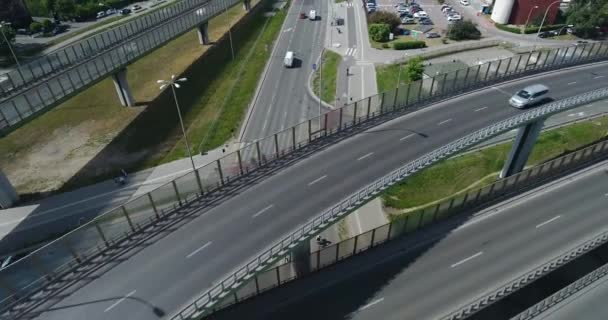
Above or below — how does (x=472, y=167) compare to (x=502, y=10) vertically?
below

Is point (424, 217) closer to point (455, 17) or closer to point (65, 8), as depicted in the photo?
point (455, 17)

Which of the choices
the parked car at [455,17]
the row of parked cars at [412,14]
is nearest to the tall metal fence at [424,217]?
the parked car at [455,17]

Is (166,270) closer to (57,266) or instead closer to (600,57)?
(57,266)

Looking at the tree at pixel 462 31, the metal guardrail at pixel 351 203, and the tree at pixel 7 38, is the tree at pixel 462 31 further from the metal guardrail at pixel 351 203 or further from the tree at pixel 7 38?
the tree at pixel 7 38

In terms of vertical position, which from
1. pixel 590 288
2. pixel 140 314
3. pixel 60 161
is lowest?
pixel 60 161

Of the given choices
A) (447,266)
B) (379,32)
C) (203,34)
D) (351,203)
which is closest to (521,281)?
(447,266)

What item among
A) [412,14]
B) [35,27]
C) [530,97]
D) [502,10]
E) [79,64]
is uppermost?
[79,64]

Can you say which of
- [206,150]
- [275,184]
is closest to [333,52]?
[206,150]
